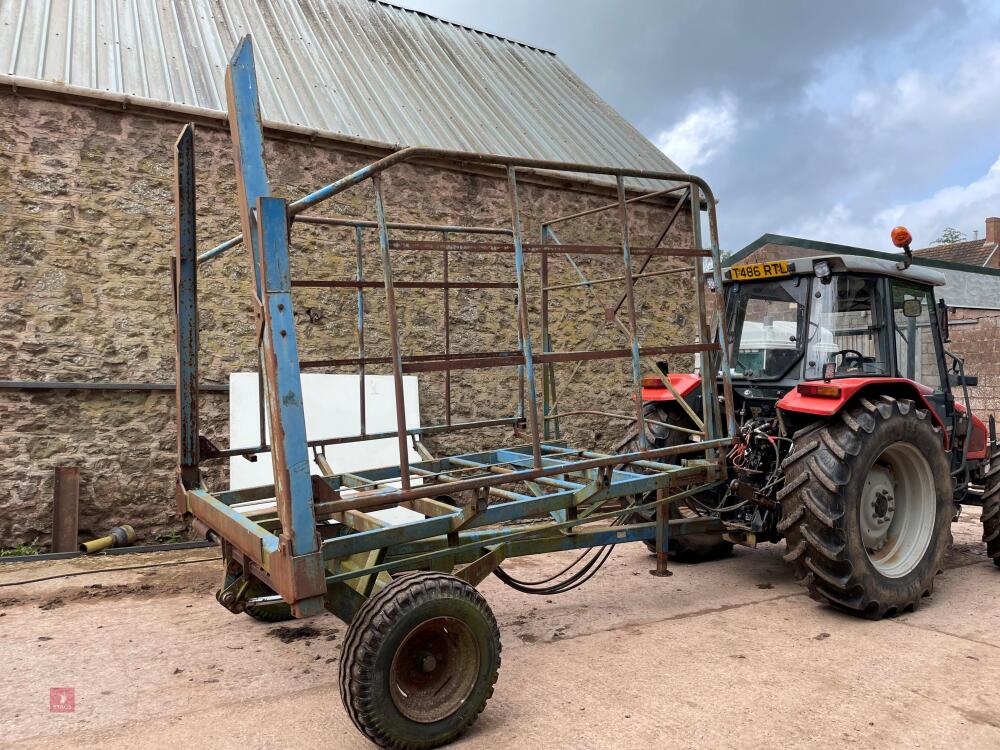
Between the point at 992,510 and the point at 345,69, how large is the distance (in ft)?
26.2

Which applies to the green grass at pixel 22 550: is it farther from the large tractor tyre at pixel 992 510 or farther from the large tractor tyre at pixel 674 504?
the large tractor tyre at pixel 992 510

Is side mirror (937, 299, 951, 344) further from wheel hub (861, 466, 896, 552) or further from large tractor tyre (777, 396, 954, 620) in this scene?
wheel hub (861, 466, 896, 552)

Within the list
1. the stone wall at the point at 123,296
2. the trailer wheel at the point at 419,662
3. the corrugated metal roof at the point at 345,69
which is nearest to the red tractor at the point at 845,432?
the stone wall at the point at 123,296

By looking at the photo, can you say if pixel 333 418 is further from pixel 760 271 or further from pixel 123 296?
pixel 760 271

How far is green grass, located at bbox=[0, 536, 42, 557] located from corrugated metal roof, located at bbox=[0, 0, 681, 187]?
3.81 meters

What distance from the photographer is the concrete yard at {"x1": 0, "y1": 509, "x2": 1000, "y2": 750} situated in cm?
285

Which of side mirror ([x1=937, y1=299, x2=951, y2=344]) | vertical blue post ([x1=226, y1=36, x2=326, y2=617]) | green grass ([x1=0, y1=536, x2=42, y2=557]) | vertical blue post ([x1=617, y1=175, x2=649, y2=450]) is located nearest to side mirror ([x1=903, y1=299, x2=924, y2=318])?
side mirror ([x1=937, y1=299, x2=951, y2=344])

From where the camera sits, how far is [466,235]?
7801 millimetres

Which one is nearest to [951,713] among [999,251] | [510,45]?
[510,45]

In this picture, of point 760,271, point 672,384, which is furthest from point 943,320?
point 672,384

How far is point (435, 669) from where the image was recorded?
9.44 feet

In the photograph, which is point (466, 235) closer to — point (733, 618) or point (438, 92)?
point (438, 92)

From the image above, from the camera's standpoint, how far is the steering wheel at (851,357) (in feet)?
15.8

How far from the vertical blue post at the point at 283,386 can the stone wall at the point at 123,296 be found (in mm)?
3389
